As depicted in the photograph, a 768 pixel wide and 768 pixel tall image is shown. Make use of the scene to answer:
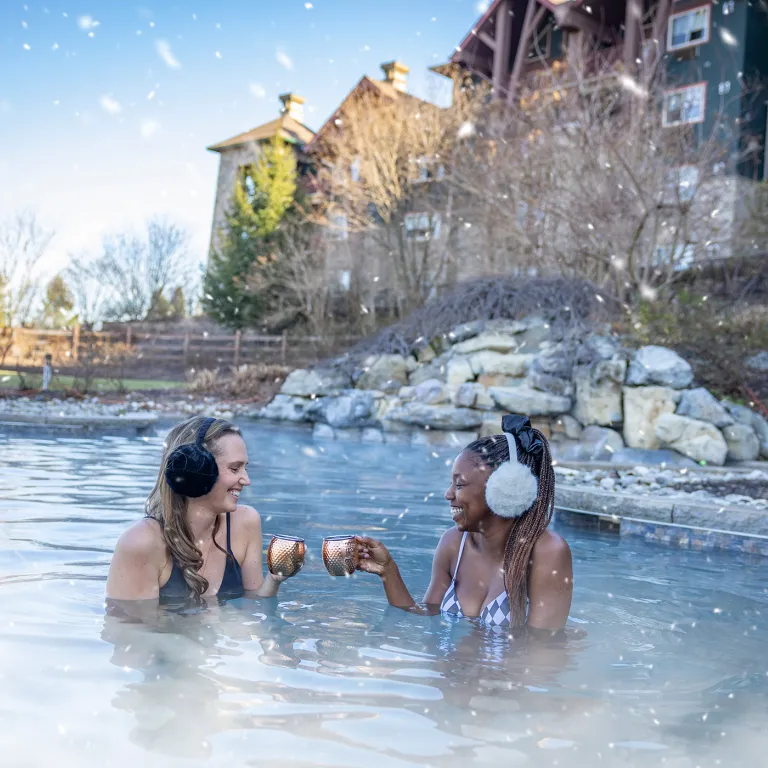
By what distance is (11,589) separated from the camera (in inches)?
190

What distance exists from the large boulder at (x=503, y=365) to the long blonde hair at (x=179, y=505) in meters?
13.1

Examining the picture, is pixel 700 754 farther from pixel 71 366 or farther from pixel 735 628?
pixel 71 366

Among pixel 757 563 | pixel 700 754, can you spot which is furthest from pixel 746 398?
pixel 700 754

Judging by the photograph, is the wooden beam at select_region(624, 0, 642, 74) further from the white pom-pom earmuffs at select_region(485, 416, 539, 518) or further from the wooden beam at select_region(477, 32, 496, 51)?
the white pom-pom earmuffs at select_region(485, 416, 539, 518)

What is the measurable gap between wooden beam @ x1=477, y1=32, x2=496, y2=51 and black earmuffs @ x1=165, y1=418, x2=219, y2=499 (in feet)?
94.3

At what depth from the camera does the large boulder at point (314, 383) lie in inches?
747

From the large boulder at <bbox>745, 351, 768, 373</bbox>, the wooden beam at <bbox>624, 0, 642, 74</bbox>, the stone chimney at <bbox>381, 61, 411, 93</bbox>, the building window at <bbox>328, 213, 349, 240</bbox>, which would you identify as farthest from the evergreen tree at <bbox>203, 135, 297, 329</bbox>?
the large boulder at <bbox>745, 351, 768, 373</bbox>

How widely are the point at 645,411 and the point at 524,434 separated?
1104cm

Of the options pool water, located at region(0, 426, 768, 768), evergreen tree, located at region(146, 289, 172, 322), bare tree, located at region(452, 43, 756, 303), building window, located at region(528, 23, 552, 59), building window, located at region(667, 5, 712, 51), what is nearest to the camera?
pool water, located at region(0, 426, 768, 768)

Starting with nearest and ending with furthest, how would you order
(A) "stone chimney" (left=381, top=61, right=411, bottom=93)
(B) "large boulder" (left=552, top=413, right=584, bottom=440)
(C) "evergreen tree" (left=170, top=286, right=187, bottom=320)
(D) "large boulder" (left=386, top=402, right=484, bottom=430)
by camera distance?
(B) "large boulder" (left=552, top=413, right=584, bottom=440) < (D) "large boulder" (left=386, top=402, right=484, bottom=430) < (A) "stone chimney" (left=381, top=61, right=411, bottom=93) < (C) "evergreen tree" (left=170, top=286, right=187, bottom=320)

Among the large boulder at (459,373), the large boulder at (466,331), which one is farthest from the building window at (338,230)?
the large boulder at (459,373)

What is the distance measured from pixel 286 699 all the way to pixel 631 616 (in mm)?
2568

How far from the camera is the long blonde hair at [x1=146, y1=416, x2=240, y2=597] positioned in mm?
3738

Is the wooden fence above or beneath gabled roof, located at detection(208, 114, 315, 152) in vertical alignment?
beneath
